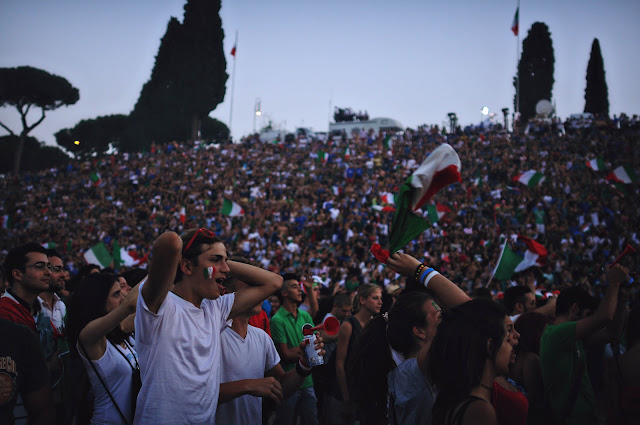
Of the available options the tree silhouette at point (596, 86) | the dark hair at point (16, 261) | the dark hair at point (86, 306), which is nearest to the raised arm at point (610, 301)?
the dark hair at point (86, 306)

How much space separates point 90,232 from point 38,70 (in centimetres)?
2740

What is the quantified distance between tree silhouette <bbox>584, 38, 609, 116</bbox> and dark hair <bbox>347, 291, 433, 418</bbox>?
133ft

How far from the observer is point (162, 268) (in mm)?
2025

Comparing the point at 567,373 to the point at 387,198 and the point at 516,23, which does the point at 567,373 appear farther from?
the point at 516,23

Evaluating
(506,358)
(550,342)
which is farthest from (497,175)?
(506,358)

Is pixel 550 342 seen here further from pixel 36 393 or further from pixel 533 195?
pixel 533 195

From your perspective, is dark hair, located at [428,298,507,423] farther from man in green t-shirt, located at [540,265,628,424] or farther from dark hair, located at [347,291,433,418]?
man in green t-shirt, located at [540,265,628,424]

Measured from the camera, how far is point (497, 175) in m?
19.5

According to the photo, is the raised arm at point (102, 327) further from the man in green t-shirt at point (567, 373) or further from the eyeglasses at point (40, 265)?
the man in green t-shirt at point (567, 373)

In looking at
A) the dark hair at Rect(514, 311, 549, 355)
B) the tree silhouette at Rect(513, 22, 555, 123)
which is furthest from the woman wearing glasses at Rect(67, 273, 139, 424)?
the tree silhouette at Rect(513, 22, 555, 123)

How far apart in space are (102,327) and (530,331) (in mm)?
2836

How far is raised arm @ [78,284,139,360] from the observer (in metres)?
2.42

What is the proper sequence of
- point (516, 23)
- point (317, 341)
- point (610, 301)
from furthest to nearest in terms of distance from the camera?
1. point (516, 23)
2. point (610, 301)
3. point (317, 341)

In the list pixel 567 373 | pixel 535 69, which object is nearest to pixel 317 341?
pixel 567 373
